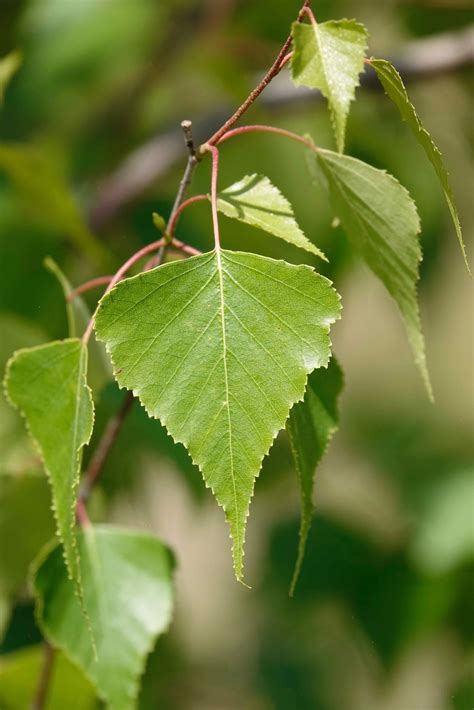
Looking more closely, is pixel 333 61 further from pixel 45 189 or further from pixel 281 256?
pixel 281 256

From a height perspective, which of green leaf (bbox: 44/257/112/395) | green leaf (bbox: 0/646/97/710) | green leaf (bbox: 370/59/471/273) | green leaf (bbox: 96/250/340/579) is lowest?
green leaf (bbox: 0/646/97/710)

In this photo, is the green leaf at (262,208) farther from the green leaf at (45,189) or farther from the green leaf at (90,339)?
the green leaf at (45,189)

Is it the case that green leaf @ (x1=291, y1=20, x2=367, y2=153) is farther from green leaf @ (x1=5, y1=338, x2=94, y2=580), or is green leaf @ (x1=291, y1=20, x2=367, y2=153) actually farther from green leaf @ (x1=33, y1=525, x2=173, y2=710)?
green leaf @ (x1=33, y1=525, x2=173, y2=710)

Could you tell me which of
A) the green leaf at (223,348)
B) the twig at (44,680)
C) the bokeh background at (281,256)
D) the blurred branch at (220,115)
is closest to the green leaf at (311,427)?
the green leaf at (223,348)

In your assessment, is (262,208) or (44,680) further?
(44,680)

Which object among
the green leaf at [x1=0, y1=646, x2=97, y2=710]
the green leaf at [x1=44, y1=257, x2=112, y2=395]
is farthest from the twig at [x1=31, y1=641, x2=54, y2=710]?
the green leaf at [x1=44, y1=257, x2=112, y2=395]

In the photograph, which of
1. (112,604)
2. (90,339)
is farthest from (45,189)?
(112,604)

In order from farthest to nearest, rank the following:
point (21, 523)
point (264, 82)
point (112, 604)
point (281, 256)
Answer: point (281, 256), point (21, 523), point (112, 604), point (264, 82)
